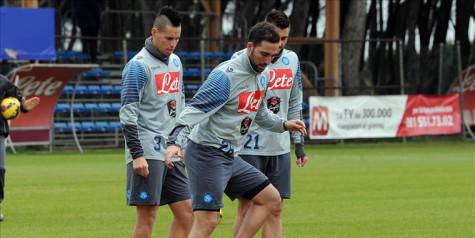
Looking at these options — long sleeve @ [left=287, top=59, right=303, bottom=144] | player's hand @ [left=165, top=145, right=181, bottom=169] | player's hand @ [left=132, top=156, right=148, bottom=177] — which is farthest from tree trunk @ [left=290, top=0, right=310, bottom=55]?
player's hand @ [left=165, top=145, right=181, bottom=169]

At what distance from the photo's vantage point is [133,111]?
9766 mm

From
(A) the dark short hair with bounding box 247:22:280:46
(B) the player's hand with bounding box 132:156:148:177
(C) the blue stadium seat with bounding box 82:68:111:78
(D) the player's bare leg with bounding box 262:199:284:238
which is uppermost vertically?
(A) the dark short hair with bounding box 247:22:280:46

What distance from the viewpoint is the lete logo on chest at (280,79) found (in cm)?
1107

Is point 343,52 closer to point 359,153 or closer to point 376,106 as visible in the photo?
point 376,106

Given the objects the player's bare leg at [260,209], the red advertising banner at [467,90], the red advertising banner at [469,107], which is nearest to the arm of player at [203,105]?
the player's bare leg at [260,209]

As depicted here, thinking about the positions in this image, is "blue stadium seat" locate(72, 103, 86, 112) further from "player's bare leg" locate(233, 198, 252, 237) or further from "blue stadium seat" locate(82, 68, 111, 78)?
"player's bare leg" locate(233, 198, 252, 237)

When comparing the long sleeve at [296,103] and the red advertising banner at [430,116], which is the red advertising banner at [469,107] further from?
the long sleeve at [296,103]

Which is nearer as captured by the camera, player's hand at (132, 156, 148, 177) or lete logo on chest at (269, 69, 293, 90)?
player's hand at (132, 156, 148, 177)

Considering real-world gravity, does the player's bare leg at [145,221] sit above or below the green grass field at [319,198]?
above

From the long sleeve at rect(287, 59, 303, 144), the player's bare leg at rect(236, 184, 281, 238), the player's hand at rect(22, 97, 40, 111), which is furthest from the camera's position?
A: the player's hand at rect(22, 97, 40, 111)

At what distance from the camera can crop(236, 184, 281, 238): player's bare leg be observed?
982cm

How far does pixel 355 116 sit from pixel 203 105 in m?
23.9

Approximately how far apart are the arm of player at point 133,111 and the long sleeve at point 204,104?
49cm

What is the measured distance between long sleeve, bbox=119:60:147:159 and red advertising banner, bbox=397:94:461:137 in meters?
24.2
